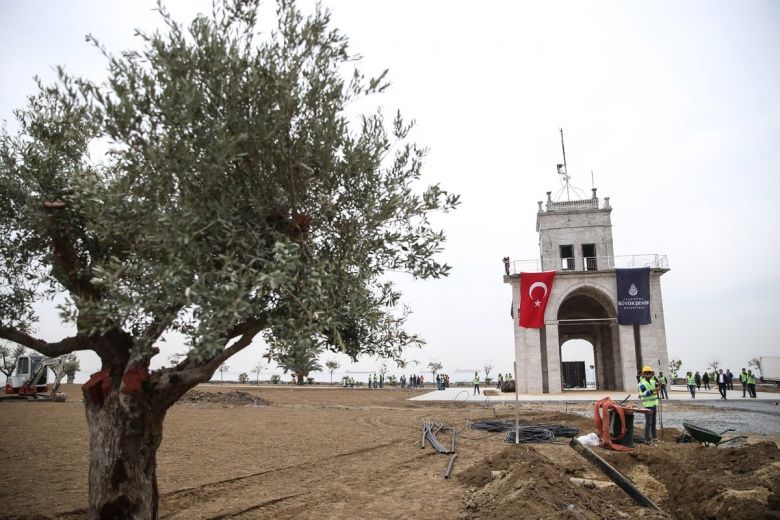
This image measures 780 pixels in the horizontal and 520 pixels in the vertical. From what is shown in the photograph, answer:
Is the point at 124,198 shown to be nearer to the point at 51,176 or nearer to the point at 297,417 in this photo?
the point at 51,176

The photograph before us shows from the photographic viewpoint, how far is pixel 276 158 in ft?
20.1

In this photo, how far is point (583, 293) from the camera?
38.5 metres

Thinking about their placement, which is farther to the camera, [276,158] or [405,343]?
[405,343]

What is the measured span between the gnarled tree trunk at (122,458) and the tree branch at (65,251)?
1607 millimetres

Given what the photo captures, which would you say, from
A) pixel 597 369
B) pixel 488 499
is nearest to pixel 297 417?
pixel 488 499

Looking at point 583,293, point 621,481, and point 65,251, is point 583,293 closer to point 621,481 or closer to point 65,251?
point 621,481

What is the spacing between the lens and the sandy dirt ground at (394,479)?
7.61 m

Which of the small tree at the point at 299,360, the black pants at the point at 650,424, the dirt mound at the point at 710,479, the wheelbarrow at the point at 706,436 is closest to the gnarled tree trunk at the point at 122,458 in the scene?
the small tree at the point at 299,360

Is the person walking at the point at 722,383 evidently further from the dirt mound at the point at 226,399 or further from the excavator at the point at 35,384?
the excavator at the point at 35,384

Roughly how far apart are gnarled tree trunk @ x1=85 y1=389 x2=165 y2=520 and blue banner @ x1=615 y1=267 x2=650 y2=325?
113 ft

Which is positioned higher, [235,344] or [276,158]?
[276,158]

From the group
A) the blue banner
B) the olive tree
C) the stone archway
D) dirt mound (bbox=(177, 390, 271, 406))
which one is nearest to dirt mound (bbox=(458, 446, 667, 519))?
the olive tree

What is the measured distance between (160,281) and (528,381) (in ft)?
113

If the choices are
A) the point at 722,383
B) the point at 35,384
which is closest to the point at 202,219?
the point at 722,383
